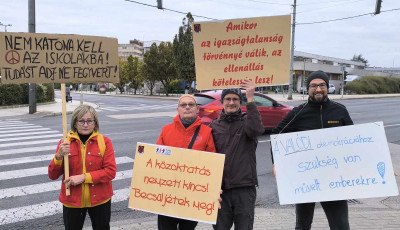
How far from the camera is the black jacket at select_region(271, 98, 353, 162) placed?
10.0ft

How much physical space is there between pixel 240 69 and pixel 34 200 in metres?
3.97

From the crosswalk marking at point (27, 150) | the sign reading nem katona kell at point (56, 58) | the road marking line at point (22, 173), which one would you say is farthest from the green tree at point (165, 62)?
the sign reading nem katona kell at point (56, 58)

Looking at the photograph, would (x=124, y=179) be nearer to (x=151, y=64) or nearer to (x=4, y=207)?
(x=4, y=207)

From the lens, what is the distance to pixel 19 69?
3.16 metres

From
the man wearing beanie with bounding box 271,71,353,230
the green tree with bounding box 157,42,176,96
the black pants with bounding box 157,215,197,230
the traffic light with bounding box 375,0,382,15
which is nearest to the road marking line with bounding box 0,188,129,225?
the black pants with bounding box 157,215,197,230

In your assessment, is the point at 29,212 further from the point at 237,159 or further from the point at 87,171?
the point at 237,159

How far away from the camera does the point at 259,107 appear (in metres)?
10.5

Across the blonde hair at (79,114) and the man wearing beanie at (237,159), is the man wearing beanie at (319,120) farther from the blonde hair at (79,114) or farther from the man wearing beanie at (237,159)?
the blonde hair at (79,114)

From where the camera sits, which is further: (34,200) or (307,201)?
(34,200)

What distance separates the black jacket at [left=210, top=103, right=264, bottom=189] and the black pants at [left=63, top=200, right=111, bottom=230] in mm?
1093

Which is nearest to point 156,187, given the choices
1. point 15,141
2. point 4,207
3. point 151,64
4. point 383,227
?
point 383,227

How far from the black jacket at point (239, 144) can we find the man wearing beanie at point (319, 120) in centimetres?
51

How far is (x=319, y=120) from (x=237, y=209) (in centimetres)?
111

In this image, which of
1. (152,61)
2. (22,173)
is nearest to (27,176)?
(22,173)
